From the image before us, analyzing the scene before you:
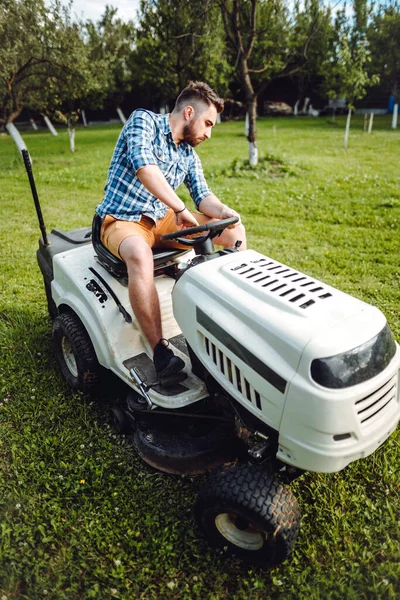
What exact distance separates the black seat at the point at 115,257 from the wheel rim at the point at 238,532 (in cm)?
136

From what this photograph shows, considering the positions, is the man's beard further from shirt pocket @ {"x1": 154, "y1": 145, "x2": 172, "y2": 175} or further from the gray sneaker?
the gray sneaker

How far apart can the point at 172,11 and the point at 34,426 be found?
62.7 feet

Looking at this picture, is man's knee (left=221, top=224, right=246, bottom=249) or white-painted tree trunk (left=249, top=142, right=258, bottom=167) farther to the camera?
white-painted tree trunk (left=249, top=142, right=258, bottom=167)

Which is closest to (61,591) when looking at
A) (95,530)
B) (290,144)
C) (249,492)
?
(95,530)

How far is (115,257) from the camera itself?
2.60m

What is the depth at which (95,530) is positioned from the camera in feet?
7.08

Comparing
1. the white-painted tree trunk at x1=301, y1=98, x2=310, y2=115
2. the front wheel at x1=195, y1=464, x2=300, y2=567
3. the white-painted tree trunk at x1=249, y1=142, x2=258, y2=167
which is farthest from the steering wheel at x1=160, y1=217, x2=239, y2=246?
the white-painted tree trunk at x1=301, y1=98, x2=310, y2=115

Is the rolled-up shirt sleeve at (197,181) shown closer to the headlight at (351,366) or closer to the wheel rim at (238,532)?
the headlight at (351,366)

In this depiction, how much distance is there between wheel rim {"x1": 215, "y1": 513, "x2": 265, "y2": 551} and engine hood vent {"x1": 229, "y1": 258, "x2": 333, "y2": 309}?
0.97 meters

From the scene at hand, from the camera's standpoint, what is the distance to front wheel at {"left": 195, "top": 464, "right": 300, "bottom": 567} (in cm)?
182

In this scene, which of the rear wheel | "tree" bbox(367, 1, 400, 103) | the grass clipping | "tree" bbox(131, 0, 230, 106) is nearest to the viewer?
the rear wheel

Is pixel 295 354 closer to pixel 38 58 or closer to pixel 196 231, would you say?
pixel 196 231

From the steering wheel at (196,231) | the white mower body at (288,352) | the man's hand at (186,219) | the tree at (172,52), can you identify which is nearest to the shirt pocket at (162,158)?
the man's hand at (186,219)

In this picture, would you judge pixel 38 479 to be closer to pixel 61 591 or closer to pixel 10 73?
pixel 61 591
